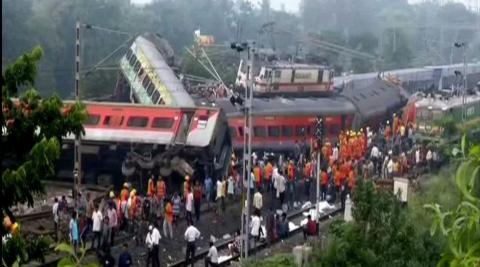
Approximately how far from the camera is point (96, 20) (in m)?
36.4

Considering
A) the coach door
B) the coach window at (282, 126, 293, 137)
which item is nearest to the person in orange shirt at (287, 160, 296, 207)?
the coach door

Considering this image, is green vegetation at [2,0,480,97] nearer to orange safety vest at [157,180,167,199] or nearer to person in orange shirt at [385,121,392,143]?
person in orange shirt at [385,121,392,143]

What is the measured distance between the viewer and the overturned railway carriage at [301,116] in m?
24.0

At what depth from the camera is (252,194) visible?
1775 cm

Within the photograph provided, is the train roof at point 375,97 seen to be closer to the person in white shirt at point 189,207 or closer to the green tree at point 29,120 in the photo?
the person in white shirt at point 189,207

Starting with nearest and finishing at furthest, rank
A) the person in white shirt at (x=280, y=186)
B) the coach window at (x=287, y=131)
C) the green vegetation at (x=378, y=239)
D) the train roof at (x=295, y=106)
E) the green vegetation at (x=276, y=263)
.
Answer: the green vegetation at (x=378, y=239), the green vegetation at (x=276, y=263), the person in white shirt at (x=280, y=186), the train roof at (x=295, y=106), the coach window at (x=287, y=131)

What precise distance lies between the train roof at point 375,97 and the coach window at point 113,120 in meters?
9.39

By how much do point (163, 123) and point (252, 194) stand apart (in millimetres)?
2861

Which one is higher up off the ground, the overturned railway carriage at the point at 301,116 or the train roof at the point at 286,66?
the train roof at the point at 286,66

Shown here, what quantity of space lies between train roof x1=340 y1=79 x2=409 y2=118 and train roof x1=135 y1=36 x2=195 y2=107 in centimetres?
595

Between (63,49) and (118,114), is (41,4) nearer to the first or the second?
(63,49)

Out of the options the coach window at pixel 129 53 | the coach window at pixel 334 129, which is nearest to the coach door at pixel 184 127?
the coach window at pixel 129 53

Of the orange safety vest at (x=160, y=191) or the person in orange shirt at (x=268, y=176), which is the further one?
the person in orange shirt at (x=268, y=176)

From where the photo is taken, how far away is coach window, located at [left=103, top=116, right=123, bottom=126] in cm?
2016
